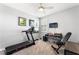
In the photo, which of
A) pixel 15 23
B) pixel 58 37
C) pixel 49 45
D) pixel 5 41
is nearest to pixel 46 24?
pixel 58 37

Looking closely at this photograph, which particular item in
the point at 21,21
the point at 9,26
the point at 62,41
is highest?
the point at 21,21

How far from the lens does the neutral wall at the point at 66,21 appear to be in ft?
7.80

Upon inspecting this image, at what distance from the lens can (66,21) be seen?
249cm

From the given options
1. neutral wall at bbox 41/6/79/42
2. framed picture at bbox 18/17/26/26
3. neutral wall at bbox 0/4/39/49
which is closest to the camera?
neutral wall at bbox 0/4/39/49

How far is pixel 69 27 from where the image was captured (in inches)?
96.3

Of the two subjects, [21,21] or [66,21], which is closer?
[21,21]

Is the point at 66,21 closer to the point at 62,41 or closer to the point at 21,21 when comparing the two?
the point at 62,41

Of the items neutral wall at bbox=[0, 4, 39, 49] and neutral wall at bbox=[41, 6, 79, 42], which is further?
neutral wall at bbox=[41, 6, 79, 42]

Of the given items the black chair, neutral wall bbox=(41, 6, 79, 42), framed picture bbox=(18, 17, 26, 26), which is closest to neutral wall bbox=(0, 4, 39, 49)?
framed picture bbox=(18, 17, 26, 26)

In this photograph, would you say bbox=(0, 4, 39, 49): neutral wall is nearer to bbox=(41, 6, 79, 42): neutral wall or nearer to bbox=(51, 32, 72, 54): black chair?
bbox=(41, 6, 79, 42): neutral wall

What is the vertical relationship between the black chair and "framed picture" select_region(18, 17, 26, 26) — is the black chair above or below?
below

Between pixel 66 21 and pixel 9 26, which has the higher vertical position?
pixel 66 21

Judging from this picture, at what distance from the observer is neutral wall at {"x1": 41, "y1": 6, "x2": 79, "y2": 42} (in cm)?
238

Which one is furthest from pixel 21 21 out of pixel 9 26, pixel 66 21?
pixel 66 21
